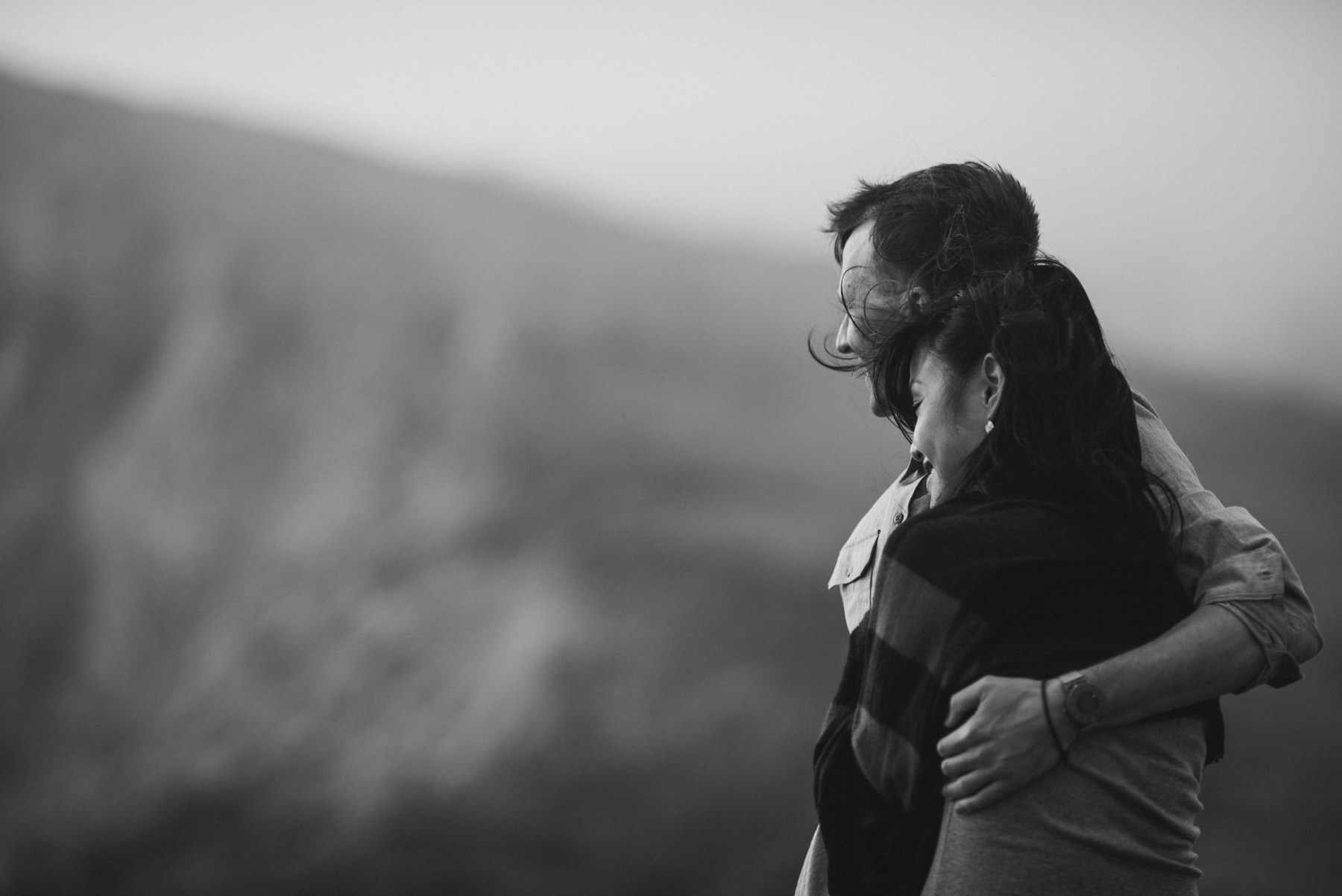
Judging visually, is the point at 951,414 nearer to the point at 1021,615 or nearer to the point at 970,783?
the point at 1021,615

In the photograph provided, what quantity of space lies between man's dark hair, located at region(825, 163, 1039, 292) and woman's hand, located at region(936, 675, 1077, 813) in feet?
1.15

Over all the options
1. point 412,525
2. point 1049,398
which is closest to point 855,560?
point 1049,398

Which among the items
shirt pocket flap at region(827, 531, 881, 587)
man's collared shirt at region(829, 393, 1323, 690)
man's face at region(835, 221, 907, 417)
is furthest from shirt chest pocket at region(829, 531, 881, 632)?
man's collared shirt at region(829, 393, 1323, 690)

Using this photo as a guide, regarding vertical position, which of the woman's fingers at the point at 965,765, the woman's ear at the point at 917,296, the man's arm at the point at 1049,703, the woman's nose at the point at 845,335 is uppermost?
the woman's ear at the point at 917,296

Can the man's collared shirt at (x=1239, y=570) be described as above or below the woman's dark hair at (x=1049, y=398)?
below

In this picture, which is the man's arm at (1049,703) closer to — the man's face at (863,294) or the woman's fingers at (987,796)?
the woman's fingers at (987,796)

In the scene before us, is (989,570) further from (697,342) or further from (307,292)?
(307,292)

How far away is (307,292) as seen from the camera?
3898mm

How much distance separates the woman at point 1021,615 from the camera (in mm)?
702

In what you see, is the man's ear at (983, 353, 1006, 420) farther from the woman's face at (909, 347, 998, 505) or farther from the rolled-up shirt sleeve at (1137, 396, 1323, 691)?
the rolled-up shirt sleeve at (1137, 396, 1323, 691)

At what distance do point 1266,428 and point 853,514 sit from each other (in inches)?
49.2

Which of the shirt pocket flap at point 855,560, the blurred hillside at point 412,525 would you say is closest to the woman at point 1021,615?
the shirt pocket flap at point 855,560

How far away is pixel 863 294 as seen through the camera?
0.97 meters

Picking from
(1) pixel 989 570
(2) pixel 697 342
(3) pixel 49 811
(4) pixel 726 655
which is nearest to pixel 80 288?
(3) pixel 49 811
